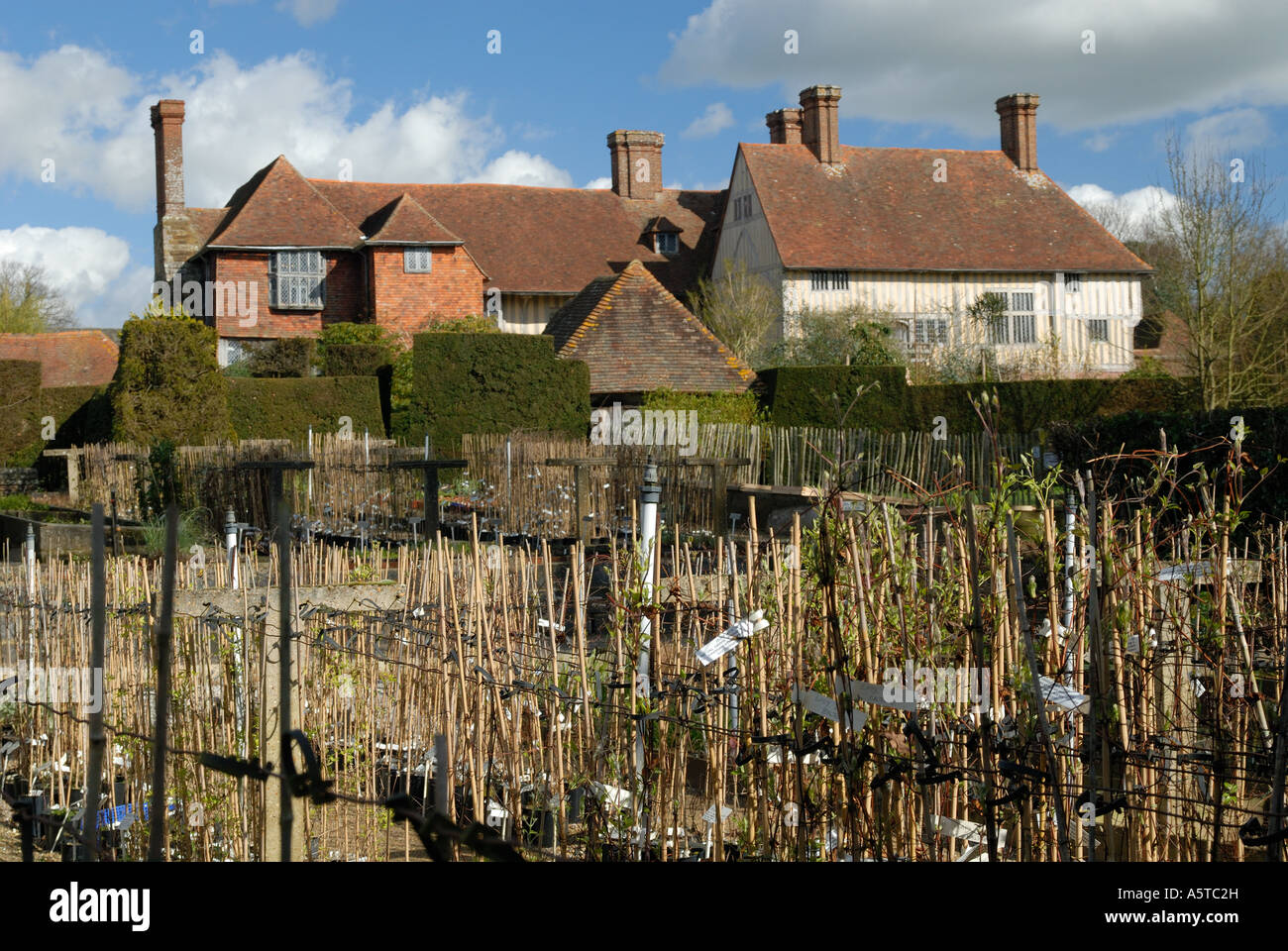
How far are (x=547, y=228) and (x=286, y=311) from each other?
9.06 metres

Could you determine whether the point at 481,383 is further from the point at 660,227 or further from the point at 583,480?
the point at 660,227

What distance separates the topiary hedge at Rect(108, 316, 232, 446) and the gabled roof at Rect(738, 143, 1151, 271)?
19.2 m

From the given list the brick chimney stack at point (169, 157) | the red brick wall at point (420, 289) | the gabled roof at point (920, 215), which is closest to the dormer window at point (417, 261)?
the red brick wall at point (420, 289)

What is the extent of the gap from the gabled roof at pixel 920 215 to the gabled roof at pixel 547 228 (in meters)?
4.33

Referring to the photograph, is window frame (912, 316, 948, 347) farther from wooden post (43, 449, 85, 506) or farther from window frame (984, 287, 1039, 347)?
wooden post (43, 449, 85, 506)

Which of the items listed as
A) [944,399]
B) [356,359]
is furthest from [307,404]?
[944,399]

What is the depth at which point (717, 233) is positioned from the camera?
39438 mm

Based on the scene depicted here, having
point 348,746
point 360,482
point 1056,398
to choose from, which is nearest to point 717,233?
point 1056,398

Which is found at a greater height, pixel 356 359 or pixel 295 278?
pixel 295 278

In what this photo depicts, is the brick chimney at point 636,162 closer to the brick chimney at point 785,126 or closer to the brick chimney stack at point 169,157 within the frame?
the brick chimney at point 785,126

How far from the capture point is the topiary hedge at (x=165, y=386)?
60.3ft

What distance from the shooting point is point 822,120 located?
36.7m

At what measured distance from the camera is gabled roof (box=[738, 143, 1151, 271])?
35062mm
